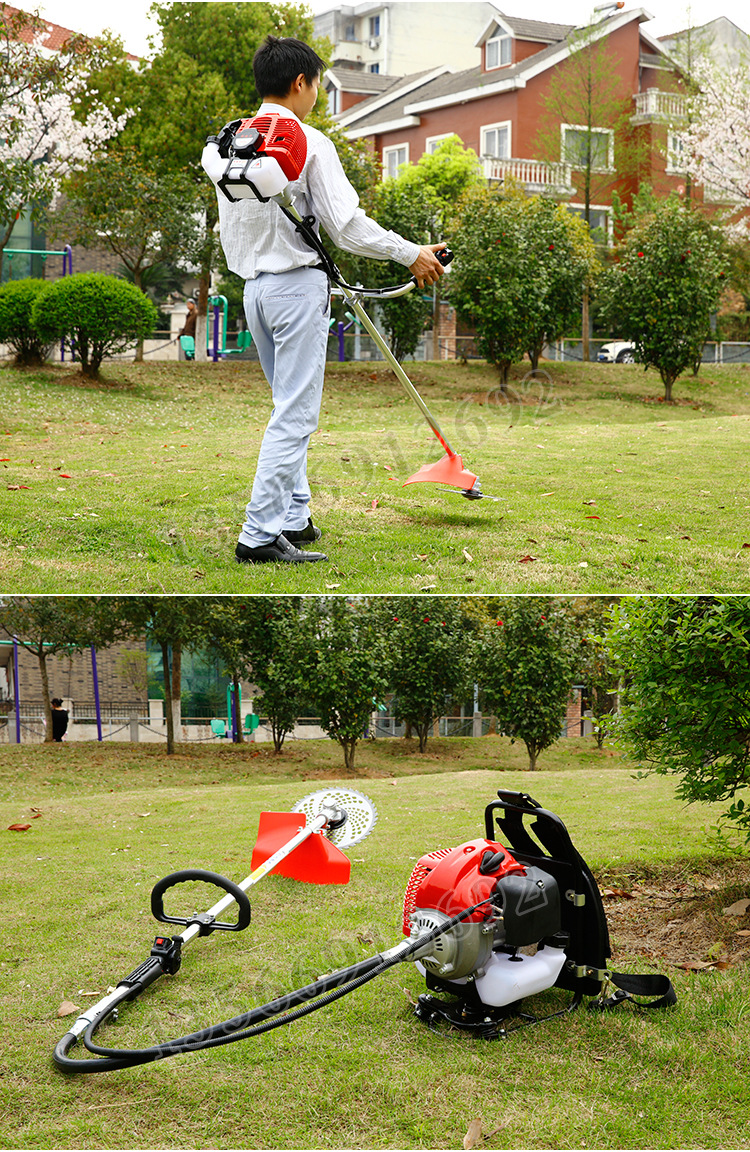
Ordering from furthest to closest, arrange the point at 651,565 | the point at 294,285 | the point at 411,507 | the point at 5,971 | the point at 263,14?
the point at 263,14, the point at 411,507, the point at 651,565, the point at 294,285, the point at 5,971

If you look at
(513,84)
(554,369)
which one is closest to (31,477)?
(513,84)

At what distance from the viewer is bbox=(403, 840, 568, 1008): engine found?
301cm

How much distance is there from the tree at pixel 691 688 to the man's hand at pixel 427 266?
1.63 meters


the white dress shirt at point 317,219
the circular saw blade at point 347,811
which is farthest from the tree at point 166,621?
the white dress shirt at point 317,219

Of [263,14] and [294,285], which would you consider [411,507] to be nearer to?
[294,285]

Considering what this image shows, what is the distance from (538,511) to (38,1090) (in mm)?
3899

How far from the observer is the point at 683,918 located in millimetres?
3984

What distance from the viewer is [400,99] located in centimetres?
827

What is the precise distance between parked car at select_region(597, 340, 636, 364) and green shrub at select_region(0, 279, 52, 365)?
8.26 m

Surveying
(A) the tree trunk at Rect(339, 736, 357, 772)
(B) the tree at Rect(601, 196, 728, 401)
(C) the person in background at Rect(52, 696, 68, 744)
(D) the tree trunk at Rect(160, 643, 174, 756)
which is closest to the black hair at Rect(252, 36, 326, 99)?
(D) the tree trunk at Rect(160, 643, 174, 756)

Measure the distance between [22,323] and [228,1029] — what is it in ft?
34.7

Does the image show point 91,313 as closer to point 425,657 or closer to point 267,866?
point 425,657

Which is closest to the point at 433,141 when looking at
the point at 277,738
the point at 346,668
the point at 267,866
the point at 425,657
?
the point at 425,657

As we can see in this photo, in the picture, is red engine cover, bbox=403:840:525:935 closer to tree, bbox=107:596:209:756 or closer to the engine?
the engine
